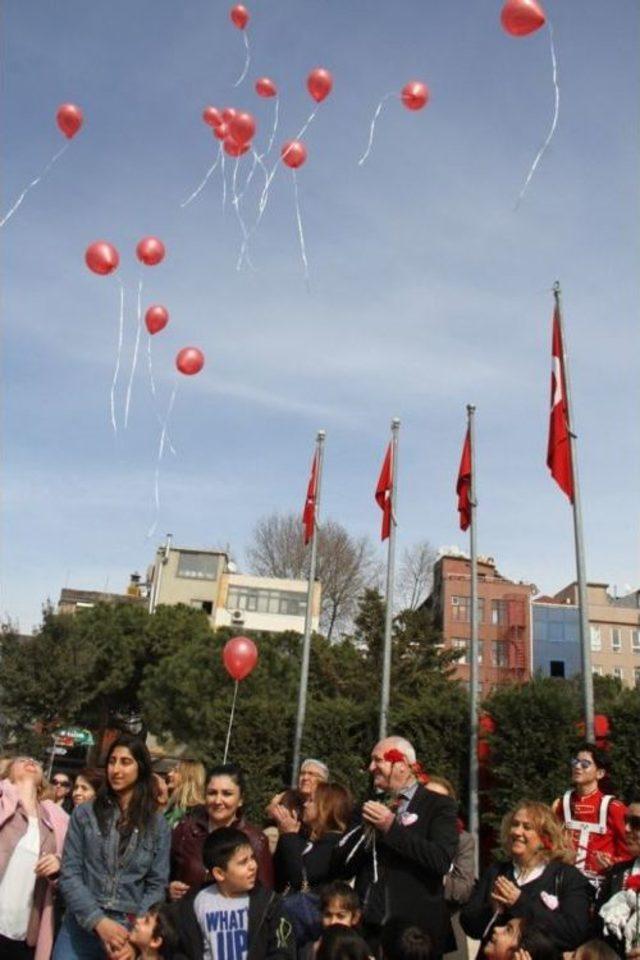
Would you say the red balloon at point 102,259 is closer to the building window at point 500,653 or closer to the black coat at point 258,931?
the black coat at point 258,931

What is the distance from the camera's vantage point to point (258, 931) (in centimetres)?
344

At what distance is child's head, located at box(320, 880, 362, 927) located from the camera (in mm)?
3739

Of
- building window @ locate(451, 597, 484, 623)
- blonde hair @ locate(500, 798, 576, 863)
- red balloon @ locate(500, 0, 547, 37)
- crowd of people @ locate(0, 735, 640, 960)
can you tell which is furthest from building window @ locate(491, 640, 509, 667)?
blonde hair @ locate(500, 798, 576, 863)

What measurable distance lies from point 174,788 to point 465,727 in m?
9.31

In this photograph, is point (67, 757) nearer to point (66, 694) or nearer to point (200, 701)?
point (66, 694)

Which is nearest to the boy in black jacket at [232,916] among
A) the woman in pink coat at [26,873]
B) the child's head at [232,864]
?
the child's head at [232,864]

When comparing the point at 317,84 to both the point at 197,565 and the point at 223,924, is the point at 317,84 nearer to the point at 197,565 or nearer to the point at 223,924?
the point at 223,924

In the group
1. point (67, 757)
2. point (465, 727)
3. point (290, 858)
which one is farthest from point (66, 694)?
point (290, 858)

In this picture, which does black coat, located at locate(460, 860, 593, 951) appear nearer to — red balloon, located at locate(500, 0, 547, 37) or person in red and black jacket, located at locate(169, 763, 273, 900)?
person in red and black jacket, located at locate(169, 763, 273, 900)

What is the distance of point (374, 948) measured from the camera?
12.1 feet

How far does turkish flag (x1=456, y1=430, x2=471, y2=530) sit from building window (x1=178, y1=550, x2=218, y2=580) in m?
37.9

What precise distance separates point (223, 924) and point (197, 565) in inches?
1926

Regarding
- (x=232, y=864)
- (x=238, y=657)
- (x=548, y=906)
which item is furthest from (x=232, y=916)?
(x=238, y=657)

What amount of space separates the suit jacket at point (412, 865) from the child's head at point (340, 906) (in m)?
0.07
